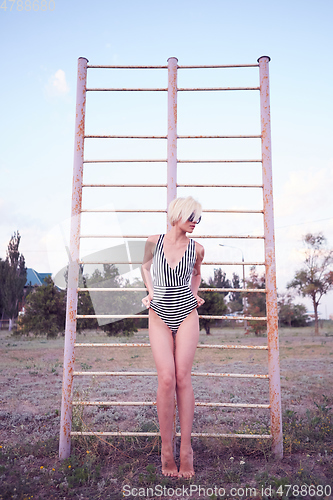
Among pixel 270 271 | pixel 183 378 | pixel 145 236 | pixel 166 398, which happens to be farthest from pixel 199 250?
pixel 166 398

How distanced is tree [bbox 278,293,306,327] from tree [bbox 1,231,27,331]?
64.9ft

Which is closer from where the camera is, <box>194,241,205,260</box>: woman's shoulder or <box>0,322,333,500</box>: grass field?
<box>0,322,333,500</box>: grass field

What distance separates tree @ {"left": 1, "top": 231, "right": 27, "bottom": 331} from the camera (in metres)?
28.5

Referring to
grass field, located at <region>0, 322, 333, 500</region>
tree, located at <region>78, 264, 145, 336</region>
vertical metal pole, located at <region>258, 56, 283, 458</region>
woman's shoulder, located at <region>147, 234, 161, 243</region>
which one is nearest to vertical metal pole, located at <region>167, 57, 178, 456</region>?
woman's shoulder, located at <region>147, 234, 161, 243</region>

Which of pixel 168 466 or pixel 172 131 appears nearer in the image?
pixel 168 466

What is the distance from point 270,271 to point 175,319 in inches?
42.4

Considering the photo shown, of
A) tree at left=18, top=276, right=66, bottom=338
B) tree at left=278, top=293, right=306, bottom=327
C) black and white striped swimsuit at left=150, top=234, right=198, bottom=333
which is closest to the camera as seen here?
black and white striped swimsuit at left=150, top=234, right=198, bottom=333

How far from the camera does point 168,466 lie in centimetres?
270

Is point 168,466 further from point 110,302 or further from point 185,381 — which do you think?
point 110,302

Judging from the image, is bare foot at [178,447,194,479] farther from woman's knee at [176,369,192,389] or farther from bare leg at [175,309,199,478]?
woman's knee at [176,369,192,389]

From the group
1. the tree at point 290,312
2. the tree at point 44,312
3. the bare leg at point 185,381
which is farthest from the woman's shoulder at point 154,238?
the tree at point 290,312

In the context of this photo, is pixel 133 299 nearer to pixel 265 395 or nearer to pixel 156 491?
pixel 265 395

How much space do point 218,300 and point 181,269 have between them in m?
19.8

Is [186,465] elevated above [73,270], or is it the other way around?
[73,270]
